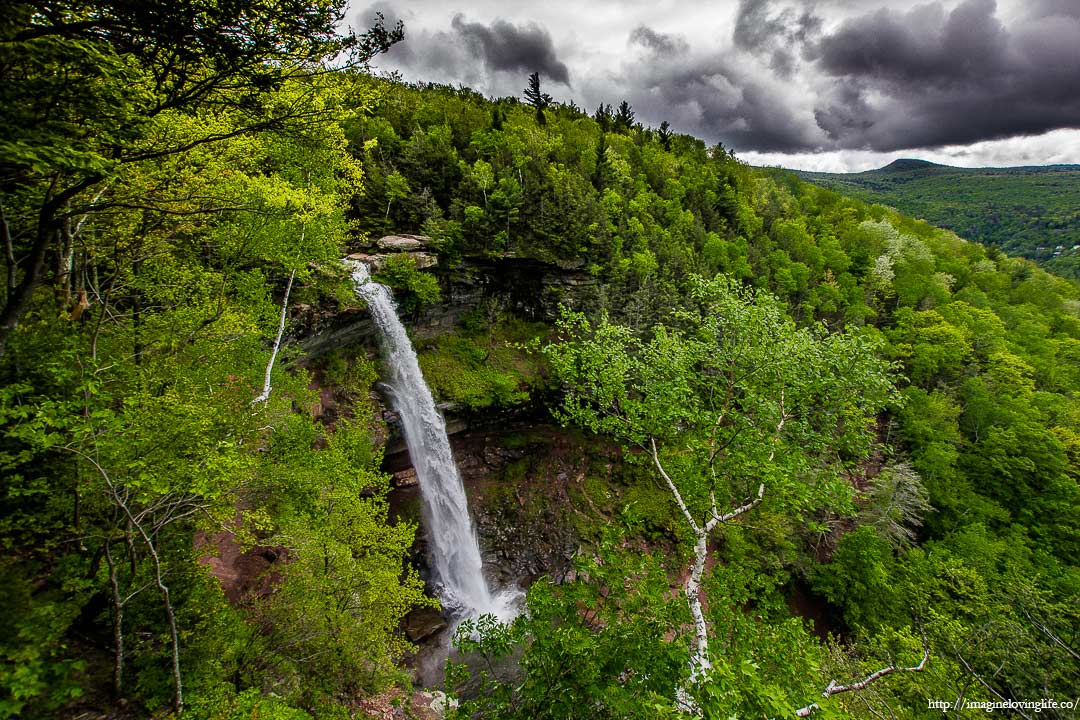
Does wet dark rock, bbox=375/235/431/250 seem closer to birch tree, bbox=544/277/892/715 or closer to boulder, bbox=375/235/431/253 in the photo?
boulder, bbox=375/235/431/253

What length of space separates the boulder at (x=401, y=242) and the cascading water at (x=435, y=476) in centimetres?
293

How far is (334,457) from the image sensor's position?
11.9 m

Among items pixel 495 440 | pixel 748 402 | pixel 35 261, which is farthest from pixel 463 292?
pixel 35 261

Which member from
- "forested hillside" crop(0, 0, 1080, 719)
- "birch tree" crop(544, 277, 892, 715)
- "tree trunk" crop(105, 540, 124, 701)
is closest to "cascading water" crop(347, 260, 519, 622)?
"forested hillside" crop(0, 0, 1080, 719)

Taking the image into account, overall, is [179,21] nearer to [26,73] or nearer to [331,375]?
[26,73]

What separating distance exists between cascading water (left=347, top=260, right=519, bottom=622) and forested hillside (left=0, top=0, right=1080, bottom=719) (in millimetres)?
1341

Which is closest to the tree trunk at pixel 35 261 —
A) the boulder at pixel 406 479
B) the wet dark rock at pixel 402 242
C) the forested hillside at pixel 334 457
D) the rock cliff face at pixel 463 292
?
the forested hillside at pixel 334 457

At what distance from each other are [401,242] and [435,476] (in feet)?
46.1

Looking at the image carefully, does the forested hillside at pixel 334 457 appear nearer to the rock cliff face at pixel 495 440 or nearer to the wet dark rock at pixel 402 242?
the rock cliff face at pixel 495 440

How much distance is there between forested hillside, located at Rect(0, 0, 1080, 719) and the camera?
4.60 metres

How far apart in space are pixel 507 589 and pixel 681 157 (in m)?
54.8

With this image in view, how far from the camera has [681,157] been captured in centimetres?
5250

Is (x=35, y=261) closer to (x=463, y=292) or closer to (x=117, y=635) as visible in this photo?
(x=117, y=635)

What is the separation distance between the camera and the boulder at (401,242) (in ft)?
76.6
